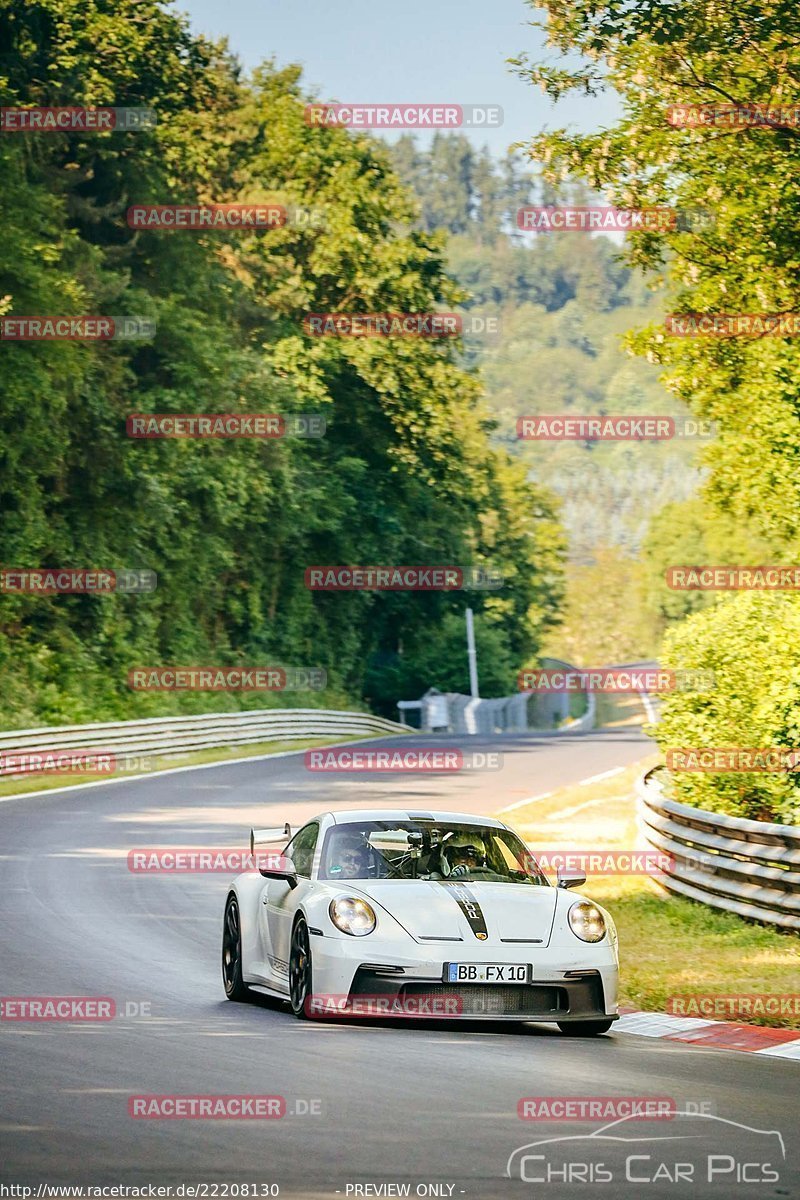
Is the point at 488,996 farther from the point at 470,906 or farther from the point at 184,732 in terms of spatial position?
the point at 184,732

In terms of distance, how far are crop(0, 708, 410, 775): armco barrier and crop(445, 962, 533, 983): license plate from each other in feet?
77.6

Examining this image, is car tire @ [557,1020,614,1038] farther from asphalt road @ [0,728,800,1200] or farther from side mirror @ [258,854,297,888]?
side mirror @ [258,854,297,888]

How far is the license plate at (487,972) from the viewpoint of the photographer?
10133 millimetres

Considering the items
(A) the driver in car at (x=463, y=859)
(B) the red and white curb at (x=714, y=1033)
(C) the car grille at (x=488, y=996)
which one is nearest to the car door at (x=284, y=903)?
(A) the driver in car at (x=463, y=859)

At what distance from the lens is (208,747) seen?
141 feet

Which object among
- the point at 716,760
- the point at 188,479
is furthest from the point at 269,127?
the point at 716,760

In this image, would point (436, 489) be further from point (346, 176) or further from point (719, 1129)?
point (719, 1129)

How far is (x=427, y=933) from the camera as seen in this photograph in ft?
33.6

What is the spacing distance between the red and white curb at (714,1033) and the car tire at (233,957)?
97.6 inches

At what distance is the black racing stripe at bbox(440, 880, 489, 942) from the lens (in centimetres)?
1031

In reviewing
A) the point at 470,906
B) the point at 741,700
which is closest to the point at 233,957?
the point at 470,906

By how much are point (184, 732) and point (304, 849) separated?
3012cm

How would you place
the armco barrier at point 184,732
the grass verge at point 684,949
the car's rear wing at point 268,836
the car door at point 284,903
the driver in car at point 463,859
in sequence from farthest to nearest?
1. the armco barrier at point 184,732
2. the grass verge at point 684,949
3. the car's rear wing at point 268,836
4. the driver in car at point 463,859
5. the car door at point 284,903

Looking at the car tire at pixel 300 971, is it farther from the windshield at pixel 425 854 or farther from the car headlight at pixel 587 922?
the car headlight at pixel 587 922
